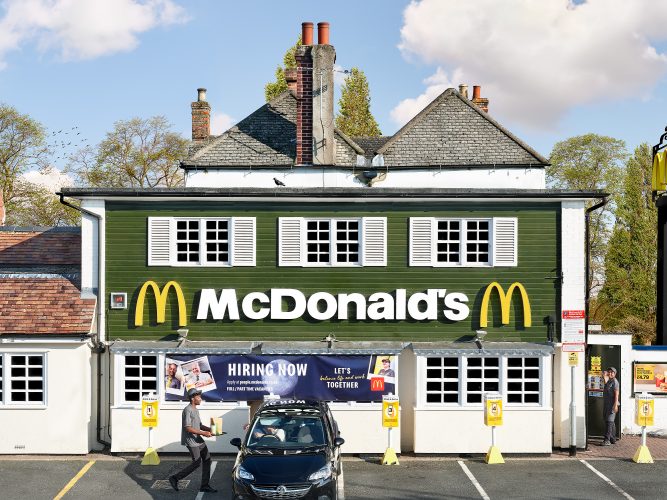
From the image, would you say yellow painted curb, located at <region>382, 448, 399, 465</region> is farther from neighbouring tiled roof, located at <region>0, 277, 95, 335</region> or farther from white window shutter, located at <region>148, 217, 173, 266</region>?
neighbouring tiled roof, located at <region>0, 277, 95, 335</region>

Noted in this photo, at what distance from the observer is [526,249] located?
64.7 feet

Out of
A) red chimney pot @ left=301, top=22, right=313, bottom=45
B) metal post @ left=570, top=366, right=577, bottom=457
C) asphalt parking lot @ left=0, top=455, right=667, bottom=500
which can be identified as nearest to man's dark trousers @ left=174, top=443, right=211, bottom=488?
asphalt parking lot @ left=0, top=455, right=667, bottom=500

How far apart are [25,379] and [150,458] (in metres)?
3.55

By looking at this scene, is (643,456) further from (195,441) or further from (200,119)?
(200,119)

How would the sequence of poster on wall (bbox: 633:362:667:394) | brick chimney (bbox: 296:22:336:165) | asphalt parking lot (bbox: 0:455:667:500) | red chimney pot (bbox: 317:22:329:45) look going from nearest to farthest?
asphalt parking lot (bbox: 0:455:667:500) < poster on wall (bbox: 633:362:667:394) < brick chimney (bbox: 296:22:336:165) < red chimney pot (bbox: 317:22:329:45)

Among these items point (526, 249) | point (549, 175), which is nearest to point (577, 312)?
point (526, 249)

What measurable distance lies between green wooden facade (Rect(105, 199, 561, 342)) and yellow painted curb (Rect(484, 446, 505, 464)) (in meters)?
2.76

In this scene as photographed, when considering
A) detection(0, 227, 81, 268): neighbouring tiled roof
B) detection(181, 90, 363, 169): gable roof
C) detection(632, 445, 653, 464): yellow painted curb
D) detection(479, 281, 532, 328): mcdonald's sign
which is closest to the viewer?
detection(632, 445, 653, 464): yellow painted curb

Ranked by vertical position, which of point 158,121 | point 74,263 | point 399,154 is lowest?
point 74,263

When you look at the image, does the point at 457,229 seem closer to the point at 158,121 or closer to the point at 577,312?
the point at 577,312

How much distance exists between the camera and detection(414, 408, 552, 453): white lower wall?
1886 cm

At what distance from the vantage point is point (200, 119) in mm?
40094

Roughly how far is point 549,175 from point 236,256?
39.6 metres

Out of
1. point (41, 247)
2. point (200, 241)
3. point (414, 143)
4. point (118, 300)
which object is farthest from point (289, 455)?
point (414, 143)
